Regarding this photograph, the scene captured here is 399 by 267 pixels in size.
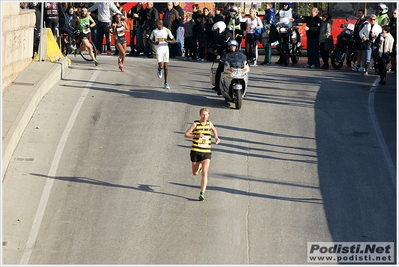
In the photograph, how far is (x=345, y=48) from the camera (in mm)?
27812

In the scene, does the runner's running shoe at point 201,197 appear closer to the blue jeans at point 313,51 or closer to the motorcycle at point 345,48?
the motorcycle at point 345,48

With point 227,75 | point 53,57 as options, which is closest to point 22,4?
point 53,57

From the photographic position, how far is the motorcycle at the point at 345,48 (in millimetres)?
27312

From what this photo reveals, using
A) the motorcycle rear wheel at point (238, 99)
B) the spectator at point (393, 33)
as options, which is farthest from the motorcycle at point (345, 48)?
the motorcycle rear wheel at point (238, 99)

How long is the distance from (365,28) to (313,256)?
45.9ft

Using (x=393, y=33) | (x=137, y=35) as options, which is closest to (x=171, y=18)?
(x=137, y=35)

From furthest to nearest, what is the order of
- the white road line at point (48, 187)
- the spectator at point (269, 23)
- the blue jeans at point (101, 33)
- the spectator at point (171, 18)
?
the spectator at point (171, 18) < the blue jeans at point (101, 33) < the spectator at point (269, 23) < the white road line at point (48, 187)

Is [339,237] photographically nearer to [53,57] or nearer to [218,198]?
[218,198]

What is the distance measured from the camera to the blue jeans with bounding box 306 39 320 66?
28.1 m

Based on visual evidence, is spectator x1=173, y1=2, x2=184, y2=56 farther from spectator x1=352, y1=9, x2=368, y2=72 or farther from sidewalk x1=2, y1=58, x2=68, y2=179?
spectator x1=352, y1=9, x2=368, y2=72

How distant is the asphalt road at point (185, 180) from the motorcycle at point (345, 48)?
11.7 feet

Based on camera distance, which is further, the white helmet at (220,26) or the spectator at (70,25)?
the spectator at (70,25)

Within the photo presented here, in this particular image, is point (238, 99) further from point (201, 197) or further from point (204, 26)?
point (204, 26)

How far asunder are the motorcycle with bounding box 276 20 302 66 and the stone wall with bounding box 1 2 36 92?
8658 millimetres
